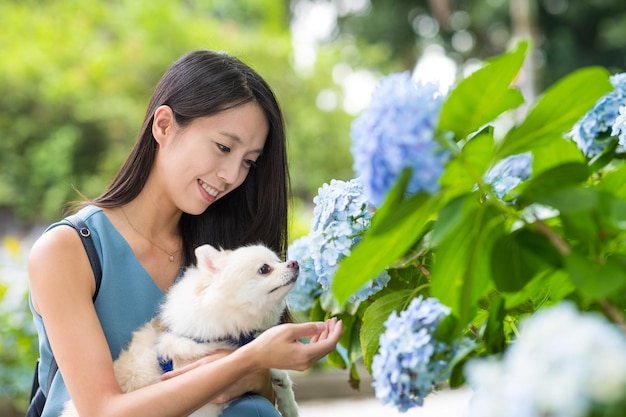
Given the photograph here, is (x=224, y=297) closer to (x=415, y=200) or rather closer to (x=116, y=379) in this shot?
(x=116, y=379)

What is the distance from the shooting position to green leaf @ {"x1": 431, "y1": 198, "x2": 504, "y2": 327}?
2.69 ft

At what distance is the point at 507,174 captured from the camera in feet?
5.07

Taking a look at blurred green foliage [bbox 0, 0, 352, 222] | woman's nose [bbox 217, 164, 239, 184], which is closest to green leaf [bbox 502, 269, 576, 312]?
woman's nose [bbox 217, 164, 239, 184]

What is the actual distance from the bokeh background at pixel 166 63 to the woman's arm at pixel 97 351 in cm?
928

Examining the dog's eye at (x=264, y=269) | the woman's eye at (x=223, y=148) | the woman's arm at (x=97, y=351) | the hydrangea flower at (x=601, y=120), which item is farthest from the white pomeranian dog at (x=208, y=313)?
the hydrangea flower at (x=601, y=120)

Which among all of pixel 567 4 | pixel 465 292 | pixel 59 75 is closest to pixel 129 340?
pixel 465 292

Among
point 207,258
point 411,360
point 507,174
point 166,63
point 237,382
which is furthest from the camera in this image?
point 166,63

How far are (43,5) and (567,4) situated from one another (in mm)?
9473

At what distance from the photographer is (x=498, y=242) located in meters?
0.83

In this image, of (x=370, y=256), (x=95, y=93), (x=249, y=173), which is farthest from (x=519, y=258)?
(x=95, y=93)

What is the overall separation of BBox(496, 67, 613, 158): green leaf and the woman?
0.65 meters

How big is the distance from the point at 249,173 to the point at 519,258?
4.26 ft

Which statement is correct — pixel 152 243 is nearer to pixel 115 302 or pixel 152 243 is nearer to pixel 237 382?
pixel 115 302

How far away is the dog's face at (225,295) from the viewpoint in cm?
175
